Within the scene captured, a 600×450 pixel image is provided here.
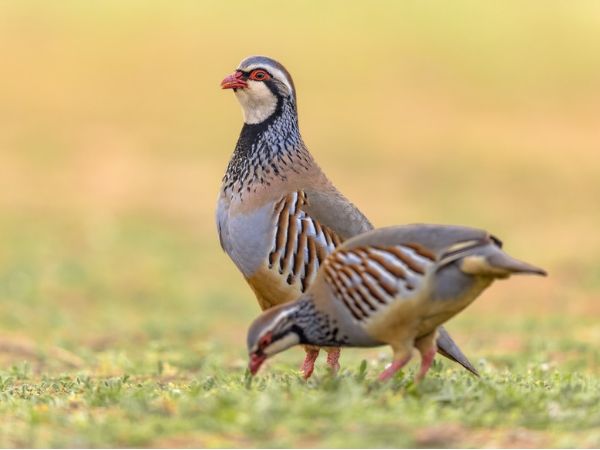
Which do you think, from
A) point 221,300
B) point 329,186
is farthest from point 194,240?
point 329,186

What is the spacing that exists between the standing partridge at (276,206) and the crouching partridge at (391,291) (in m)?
1.29

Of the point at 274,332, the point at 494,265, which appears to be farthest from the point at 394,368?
the point at 494,265

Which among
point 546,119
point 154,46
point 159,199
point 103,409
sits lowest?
point 103,409

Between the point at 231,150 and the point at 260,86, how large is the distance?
18.8m

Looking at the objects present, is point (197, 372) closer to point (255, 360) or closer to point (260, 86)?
point (260, 86)

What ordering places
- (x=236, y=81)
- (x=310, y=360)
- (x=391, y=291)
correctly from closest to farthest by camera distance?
(x=391, y=291) < (x=310, y=360) < (x=236, y=81)

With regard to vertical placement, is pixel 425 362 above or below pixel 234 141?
below

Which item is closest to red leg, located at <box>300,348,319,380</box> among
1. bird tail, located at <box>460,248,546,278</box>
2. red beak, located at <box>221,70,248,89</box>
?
red beak, located at <box>221,70,248,89</box>

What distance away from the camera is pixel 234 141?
2903 cm

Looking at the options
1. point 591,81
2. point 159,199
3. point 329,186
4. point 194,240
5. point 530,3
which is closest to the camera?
point 329,186

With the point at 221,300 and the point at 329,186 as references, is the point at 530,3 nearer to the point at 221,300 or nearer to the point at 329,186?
the point at 221,300

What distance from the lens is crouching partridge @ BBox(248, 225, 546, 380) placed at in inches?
248

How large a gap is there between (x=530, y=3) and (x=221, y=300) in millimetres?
26761

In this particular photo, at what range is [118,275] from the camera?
17.9m
